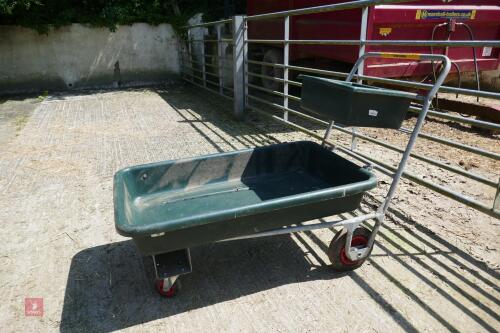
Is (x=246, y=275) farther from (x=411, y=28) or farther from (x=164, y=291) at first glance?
(x=411, y=28)

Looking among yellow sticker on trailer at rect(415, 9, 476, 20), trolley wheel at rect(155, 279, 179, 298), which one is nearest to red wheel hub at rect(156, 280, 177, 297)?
trolley wheel at rect(155, 279, 179, 298)

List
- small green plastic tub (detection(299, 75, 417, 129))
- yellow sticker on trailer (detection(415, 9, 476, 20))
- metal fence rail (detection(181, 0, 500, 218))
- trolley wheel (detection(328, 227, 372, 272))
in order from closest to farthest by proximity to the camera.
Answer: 1. small green plastic tub (detection(299, 75, 417, 129))
2. trolley wheel (detection(328, 227, 372, 272))
3. metal fence rail (detection(181, 0, 500, 218))
4. yellow sticker on trailer (detection(415, 9, 476, 20))

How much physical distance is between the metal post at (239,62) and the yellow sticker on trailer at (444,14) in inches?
95.7

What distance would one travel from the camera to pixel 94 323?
2.05 metres

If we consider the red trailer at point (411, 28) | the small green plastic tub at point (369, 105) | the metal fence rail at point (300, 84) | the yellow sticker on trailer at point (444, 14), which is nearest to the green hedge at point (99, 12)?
the metal fence rail at point (300, 84)

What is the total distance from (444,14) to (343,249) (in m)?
4.22

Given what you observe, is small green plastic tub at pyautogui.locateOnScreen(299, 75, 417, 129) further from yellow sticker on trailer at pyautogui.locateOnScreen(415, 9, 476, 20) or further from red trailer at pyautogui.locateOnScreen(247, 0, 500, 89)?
yellow sticker on trailer at pyautogui.locateOnScreen(415, 9, 476, 20)

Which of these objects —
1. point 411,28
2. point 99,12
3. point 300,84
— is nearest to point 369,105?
point 300,84

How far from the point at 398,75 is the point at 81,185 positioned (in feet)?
13.6

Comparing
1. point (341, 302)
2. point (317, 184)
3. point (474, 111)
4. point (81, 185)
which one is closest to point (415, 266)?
point (341, 302)

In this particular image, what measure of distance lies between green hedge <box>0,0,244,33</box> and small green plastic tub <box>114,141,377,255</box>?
7485mm

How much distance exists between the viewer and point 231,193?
282 cm

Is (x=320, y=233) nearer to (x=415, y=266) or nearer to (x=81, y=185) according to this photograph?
(x=415, y=266)

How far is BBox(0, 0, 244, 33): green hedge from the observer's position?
860 centimetres
